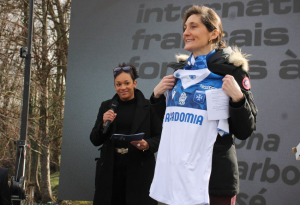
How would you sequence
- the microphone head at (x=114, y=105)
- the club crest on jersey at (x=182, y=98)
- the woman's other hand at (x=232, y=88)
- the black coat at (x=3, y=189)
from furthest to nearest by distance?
1. the microphone head at (x=114, y=105)
2. the black coat at (x=3, y=189)
3. the club crest on jersey at (x=182, y=98)
4. the woman's other hand at (x=232, y=88)

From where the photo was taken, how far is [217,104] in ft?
4.79

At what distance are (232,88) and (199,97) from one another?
15 centimetres

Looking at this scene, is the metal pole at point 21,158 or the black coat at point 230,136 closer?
the black coat at point 230,136

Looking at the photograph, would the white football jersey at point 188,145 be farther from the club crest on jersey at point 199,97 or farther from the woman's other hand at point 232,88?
the woman's other hand at point 232,88

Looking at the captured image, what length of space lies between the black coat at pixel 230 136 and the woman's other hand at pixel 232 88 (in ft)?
0.08

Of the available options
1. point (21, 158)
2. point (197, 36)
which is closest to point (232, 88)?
point (197, 36)

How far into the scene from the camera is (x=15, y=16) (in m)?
8.02

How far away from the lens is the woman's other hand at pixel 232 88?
1.41 m

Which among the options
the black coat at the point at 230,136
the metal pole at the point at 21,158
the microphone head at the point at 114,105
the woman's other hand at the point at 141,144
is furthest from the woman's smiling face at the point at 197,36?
the metal pole at the point at 21,158

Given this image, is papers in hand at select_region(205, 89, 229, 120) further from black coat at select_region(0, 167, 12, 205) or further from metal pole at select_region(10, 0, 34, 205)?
metal pole at select_region(10, 0, 34, 205)

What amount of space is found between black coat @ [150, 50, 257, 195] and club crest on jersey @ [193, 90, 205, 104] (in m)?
0.12

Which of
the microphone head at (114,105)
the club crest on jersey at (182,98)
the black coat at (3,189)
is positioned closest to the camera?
the club crest on jersey at (182,98)

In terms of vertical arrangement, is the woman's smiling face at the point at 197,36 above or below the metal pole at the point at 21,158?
above

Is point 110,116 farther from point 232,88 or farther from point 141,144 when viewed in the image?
point 232,88
